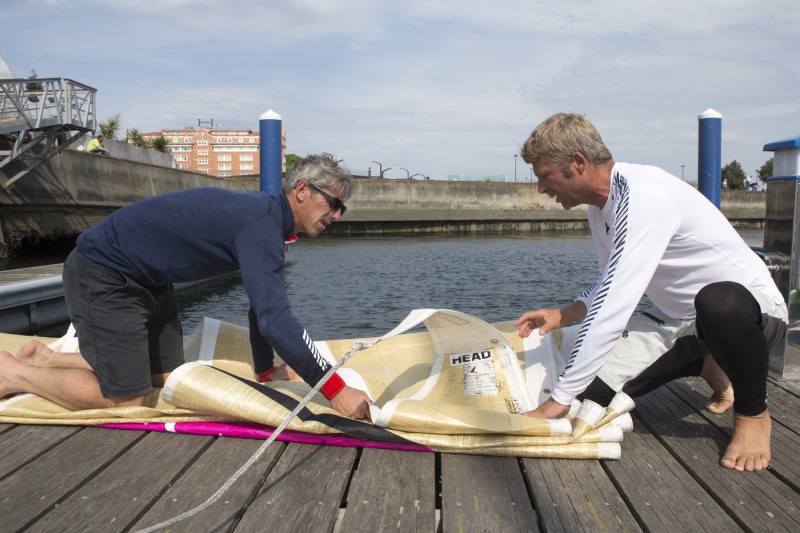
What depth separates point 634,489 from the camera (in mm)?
2338

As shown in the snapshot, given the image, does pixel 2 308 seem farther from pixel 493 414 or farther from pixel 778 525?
pixel 778 525

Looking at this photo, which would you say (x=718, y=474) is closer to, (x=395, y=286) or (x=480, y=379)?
(x=480, y=379)

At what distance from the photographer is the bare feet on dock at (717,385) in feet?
10.3

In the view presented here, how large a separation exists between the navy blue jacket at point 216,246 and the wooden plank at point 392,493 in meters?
0.44

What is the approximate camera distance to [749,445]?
2570mm

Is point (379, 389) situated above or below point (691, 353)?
below

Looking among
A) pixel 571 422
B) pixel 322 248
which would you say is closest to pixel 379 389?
pixel 571 422

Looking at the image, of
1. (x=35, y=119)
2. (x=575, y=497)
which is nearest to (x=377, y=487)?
(x=575, y=497)

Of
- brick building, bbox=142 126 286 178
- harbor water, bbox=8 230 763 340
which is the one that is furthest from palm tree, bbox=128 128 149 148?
brick building, bbox=142 126 286 178

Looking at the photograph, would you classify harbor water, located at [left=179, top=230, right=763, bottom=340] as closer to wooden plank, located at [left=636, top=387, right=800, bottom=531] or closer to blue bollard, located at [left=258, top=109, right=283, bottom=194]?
blue bollard, located at [left=258, top=109, right=283, bottom=194]

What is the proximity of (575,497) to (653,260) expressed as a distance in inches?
39.3

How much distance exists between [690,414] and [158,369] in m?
2.88

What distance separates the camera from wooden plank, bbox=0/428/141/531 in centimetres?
219

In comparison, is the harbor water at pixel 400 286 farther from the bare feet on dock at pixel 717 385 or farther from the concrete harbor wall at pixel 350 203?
the bare feet on dock at pixel 717 385
